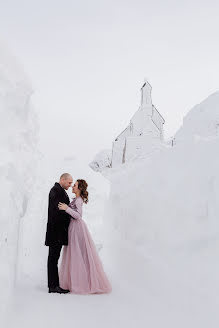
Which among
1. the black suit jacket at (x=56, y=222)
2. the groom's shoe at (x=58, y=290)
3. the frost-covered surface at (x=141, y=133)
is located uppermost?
the frost-covered surface at (x=141, y=133)

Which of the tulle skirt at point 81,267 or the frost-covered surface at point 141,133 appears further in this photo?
the frost-covered surface at point 141,133

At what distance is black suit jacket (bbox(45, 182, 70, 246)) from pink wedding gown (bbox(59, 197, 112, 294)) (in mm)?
150

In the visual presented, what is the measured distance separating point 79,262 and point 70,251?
0.24 metres

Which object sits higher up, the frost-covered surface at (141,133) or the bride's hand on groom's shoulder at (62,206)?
the frost-covered surface at (141,133)

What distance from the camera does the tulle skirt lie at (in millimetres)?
4664

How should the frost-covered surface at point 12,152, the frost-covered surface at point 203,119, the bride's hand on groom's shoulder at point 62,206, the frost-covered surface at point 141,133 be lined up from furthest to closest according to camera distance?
the frost-covered surface at point 141,133
the frost-covered surface at point 203,119
the bride's hand on groom's shoulder at point 62,206
the frost-covered surface at point 12,152

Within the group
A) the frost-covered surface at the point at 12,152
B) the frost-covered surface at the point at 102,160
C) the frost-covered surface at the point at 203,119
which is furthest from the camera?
the frost-covered surface at the point at 102,160

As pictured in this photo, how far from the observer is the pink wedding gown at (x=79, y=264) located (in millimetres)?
4668

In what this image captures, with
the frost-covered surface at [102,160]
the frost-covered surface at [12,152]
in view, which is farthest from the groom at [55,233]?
the frost-covered surface at [102,160]

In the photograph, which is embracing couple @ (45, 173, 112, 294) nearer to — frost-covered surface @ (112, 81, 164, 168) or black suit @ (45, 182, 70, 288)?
black suit @ (45, 182, 70, 288)

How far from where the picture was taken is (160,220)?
225 inches

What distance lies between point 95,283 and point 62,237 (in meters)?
0.83

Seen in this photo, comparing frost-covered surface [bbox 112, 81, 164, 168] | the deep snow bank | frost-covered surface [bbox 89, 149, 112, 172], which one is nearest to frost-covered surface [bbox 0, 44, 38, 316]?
the deep snow bank

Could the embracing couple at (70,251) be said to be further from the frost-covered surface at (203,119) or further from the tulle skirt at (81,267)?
the frost-covered surface at (203,119)
